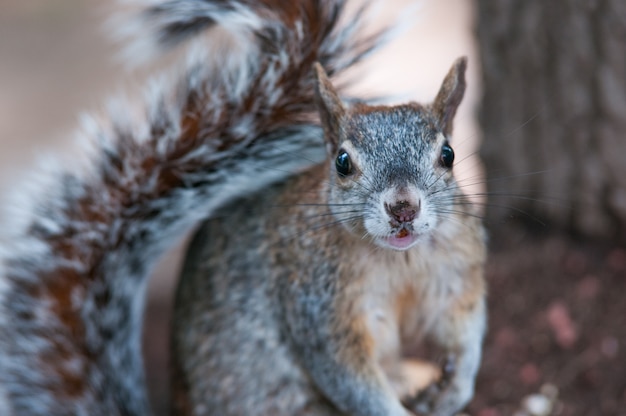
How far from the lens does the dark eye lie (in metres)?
1.41

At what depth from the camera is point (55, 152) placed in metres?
1.85

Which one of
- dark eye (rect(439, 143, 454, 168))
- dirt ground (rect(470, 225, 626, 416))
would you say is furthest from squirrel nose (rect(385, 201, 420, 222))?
dirt ground (rect(470, 225, 626, 416))

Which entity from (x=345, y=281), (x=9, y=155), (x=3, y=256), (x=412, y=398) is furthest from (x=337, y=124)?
(x=9, y=155)

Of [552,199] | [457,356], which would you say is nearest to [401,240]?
[457,356]

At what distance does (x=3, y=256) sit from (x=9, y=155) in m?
2.51

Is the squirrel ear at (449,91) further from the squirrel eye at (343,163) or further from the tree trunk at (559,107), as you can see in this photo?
the tree trunk at (559,107)

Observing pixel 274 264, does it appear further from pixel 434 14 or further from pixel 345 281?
pixel 434 14

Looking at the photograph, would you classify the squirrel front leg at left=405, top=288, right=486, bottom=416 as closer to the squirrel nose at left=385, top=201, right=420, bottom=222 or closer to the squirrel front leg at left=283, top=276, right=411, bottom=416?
the squirrel front leg at left=283, top=276, right=411, bottom=416

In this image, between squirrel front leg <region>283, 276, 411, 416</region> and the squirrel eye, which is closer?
the squirrel eye

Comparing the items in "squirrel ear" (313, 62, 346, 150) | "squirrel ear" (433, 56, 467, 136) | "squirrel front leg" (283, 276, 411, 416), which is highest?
"squirrel ear" (313, 62, 346, 150)

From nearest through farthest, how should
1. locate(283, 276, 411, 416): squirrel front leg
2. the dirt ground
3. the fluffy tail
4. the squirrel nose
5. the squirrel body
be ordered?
the squirrel nose → the squirrel body → locate(283, 276, 411, 416): squirrel front leg → the fluffy tail → the dirt ground

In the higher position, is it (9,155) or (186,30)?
(9,155)

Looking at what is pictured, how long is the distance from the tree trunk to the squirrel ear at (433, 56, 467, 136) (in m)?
0.55

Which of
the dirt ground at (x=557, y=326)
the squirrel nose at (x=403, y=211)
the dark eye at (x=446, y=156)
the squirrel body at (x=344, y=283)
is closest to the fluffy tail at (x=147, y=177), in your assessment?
the squirrel body at (x=344, y=283)
